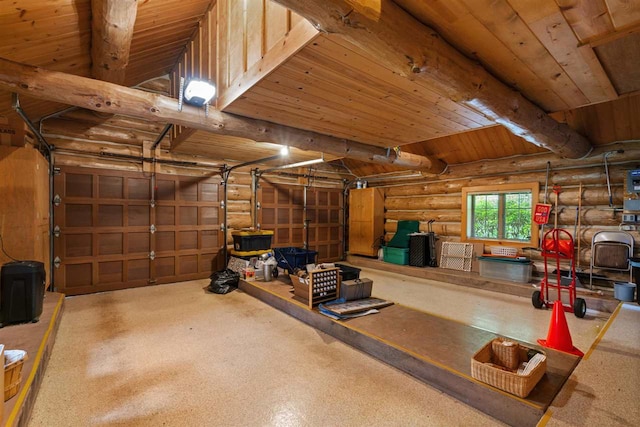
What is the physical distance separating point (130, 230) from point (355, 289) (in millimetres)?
4430

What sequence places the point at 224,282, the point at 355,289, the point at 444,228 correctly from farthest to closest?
1. the point at 444,228
2. the point at 224,282
3. the point at 355,289

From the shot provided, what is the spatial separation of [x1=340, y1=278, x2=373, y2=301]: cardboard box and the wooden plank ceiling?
87.5 inches

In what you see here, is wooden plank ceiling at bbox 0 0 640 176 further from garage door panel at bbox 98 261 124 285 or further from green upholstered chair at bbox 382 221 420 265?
green upholstered chair at bbox 382 221 420 265

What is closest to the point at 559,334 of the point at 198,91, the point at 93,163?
the point at 198,91

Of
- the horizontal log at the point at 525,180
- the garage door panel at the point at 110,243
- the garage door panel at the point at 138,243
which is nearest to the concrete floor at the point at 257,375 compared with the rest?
the garage door panel at the point at 110,243

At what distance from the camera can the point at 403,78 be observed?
267 centimetres

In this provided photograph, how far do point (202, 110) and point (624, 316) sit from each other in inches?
230

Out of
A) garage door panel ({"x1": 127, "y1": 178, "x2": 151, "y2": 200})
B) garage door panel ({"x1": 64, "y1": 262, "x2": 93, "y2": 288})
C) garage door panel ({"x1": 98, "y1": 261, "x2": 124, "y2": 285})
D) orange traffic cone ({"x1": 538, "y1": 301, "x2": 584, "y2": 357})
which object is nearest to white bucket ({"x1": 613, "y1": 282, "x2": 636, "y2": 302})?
orange traffic cone ({"x1": 538, "y1": 301, "x2": 584, "y2": 357})

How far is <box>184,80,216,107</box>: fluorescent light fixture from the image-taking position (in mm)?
3127

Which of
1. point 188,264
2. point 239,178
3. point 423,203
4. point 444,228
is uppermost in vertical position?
point 239,178

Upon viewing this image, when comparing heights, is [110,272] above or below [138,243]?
below

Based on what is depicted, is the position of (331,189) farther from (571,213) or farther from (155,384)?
(155,384)

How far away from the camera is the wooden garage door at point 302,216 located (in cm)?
749

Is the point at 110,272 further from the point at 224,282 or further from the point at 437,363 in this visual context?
the point at 437,363
